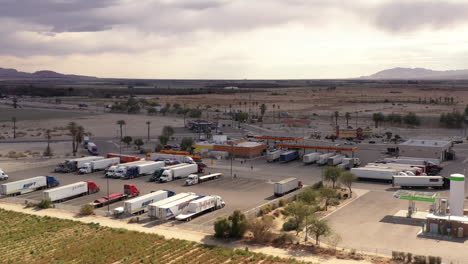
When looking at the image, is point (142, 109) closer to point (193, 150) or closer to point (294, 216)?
point (193, 150)

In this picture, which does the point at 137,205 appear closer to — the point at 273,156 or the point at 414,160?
the point at 273,156

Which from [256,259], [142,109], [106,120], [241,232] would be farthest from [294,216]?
[142,109]

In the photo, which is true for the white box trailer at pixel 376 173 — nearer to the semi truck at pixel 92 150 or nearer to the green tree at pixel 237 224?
the green tree at pixel 237 224

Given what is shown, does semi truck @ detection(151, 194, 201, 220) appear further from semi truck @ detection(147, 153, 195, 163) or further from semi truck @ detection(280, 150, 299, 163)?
semi truck @ detection(280, 150, 299, 163)

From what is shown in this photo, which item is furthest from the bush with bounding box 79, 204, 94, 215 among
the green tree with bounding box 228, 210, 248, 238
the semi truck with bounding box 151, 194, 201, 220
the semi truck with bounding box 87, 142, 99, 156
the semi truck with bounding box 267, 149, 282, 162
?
the semi truck with bounding box 87, 142, 99, 156

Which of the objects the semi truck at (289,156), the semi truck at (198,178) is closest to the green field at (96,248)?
the semi truck at (198,178)
